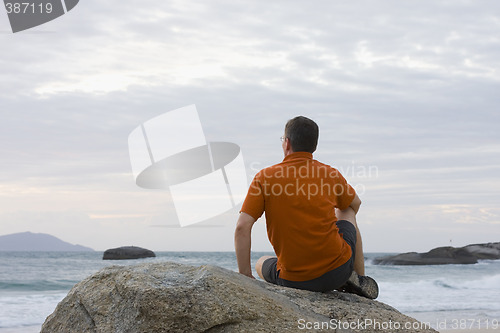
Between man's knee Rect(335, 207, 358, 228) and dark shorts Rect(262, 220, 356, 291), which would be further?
man's knee Rect(335, 207, 358, 228)

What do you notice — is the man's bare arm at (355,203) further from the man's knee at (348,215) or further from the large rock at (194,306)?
the large rock at (194,306)

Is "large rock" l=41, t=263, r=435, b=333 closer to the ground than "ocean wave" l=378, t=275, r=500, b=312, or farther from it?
farther from it

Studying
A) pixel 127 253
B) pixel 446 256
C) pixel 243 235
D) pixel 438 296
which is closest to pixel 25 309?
pixel 243 235

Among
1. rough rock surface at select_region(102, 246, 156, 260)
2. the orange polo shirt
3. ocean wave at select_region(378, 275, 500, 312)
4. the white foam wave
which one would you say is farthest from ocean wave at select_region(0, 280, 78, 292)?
rough rock surface at select_region(102, 246, 156, 260)

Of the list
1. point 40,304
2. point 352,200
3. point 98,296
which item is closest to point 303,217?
point 352,200

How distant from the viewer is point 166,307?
2971mm

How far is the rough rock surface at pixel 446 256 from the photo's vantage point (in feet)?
112

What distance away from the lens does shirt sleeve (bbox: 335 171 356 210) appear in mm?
3709

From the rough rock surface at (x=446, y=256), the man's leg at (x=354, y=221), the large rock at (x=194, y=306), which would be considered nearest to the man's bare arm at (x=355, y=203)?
the man's leg at (x=354, y=221)

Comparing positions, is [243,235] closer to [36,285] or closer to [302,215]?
[302,215]

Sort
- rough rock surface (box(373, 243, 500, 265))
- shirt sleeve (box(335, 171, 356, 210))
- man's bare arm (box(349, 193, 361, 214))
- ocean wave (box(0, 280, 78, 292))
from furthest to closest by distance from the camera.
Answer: rough rock surface (box(373, 243, 500, 265)) → ocean wave (box(0, 280, 78, 292)) → man's bare arm (box(349, 193, 361, 214)) → shirt sleeve (box(335, 171, 356, 210))

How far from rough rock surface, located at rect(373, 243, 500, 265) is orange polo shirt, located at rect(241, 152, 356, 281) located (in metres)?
32.0

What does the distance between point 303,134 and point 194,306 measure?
1359 mm

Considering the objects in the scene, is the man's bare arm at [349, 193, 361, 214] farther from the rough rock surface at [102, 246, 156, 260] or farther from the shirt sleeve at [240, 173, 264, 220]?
the rough rock surface at [102, 246, 156, 260]
